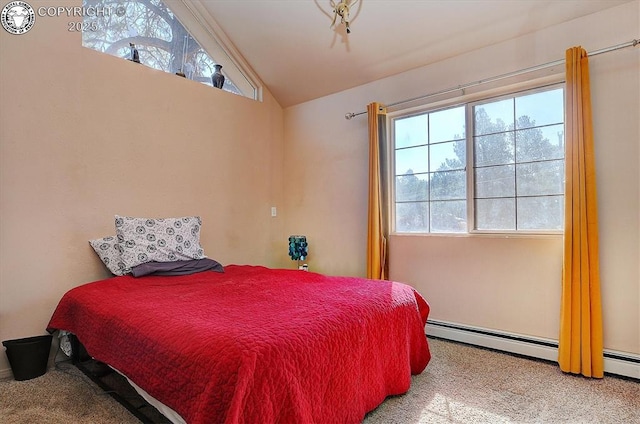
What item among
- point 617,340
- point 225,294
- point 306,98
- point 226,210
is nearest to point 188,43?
point 306,98

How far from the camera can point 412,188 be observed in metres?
3.33

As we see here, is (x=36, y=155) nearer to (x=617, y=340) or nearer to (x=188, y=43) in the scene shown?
(x=188, y=43)

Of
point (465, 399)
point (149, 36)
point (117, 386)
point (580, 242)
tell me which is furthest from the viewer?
point (149, 36)

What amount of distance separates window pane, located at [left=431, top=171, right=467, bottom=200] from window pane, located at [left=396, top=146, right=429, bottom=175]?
0.15m

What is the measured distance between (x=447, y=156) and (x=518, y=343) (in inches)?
61.6

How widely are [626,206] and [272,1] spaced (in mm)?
3074

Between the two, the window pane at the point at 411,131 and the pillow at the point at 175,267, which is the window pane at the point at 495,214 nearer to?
the window pane at the point at 411,131

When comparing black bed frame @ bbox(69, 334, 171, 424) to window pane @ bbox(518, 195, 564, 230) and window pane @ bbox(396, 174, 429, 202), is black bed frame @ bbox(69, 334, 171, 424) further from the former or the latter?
window pane @ bbox(518, 195, 564, 230)

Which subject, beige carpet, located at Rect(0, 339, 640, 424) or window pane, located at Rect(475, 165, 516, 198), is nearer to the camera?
beige carpet, located at Rect(0, 339, 640, 424)

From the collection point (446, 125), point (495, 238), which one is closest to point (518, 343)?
point (495, 238)

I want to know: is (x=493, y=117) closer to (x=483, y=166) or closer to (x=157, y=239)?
(x=483, y=166)

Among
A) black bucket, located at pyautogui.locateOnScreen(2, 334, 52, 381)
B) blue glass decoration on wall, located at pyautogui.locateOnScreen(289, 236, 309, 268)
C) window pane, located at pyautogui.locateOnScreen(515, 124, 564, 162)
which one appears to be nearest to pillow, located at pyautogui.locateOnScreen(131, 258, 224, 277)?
black bucket, located at pyautogui.locateOnScreen(2, 334, 52, 381)

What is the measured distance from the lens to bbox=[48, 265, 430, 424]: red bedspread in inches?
47.9

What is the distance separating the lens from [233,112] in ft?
12.3
